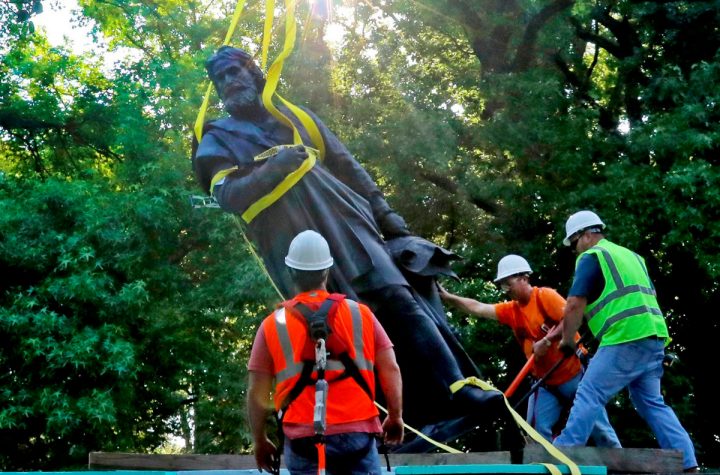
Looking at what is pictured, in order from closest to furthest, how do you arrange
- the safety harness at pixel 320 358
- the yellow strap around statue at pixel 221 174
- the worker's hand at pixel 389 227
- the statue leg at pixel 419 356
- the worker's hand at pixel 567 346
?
the safety harness at pixel 320 358
the statue leg at pixel 419 356
the yellow strap around statue at pixel 221 174
the worker's hand at pixel 567 346
the worker's hand at pixel 389 227

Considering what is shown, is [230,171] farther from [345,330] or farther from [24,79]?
[24,79]

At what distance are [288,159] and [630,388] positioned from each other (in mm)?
2532

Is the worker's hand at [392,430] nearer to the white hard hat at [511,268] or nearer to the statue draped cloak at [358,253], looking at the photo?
the statue draped cloak at [358,253]

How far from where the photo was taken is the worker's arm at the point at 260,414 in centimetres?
405

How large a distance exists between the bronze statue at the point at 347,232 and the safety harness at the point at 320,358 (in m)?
2.34

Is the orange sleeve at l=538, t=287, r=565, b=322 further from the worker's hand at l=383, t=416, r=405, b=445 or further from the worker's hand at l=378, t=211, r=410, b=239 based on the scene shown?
the worker's hand at l=383, t=416, r=405, b=445

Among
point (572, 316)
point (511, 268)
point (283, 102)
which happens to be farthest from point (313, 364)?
point (511, 268)

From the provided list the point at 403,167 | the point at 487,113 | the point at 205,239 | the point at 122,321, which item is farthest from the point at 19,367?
the point at 487,113

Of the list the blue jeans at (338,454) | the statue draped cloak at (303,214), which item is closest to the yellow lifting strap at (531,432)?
the statue draped cloak at (303,214)

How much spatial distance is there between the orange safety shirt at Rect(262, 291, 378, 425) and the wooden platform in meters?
1.63

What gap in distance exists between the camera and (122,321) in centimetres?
1552

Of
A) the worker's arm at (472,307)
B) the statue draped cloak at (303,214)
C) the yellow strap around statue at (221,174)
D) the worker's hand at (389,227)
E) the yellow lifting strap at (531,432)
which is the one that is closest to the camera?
the yellow lifting strap at (531,432)

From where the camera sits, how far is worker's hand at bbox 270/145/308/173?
21.0ft

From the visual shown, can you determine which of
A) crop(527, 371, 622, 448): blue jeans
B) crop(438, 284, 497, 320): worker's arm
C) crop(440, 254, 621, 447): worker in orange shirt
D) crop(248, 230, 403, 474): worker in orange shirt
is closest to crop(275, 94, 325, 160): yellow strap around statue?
crop(440, 254, 621, 447): worker in orange shirt
